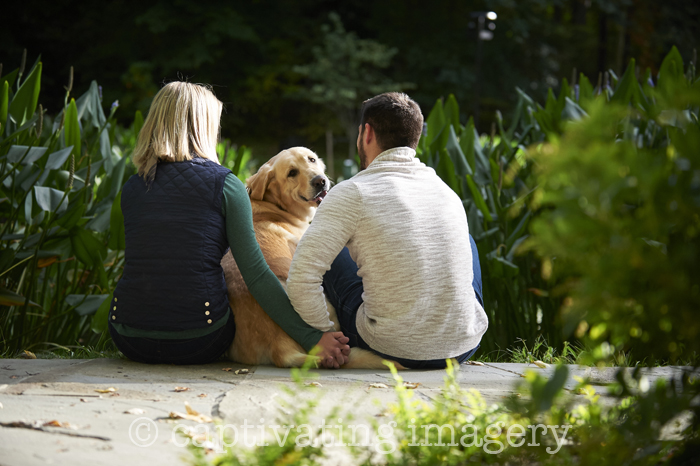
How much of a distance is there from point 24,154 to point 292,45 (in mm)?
22467

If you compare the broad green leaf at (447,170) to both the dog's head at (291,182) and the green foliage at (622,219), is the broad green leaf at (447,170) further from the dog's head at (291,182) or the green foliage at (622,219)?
the green foliage at (622,219)

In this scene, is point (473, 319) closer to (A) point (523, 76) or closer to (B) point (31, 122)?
(B) point (31, 122)

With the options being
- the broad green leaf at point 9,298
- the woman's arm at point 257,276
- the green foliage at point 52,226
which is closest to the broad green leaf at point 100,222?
the green foliage at point 52,226

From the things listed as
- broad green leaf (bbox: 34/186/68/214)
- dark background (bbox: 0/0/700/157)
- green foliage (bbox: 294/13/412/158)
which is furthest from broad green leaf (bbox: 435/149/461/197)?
green foliage (bbox: 294/13/412/158)

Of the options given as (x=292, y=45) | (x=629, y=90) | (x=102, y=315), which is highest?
(x=292, y=45)

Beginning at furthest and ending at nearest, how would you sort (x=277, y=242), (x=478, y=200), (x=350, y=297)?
(x=478, y=200) < (x=277, y=242) < (x=350, y=297)

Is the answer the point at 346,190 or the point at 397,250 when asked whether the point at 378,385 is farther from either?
the point at 346,190

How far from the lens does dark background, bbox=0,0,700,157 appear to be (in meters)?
20.8

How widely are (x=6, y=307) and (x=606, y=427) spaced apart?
331cm

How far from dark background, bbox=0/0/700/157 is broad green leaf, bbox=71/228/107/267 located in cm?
1721

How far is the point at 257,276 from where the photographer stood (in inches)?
100

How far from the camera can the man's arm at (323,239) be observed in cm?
242

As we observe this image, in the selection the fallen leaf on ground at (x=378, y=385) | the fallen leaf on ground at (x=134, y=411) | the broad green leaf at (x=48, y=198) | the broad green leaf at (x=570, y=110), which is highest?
the broad green leaf at (x=570, y=110)

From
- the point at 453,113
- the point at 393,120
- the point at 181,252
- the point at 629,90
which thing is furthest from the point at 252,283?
the point at 629,90
